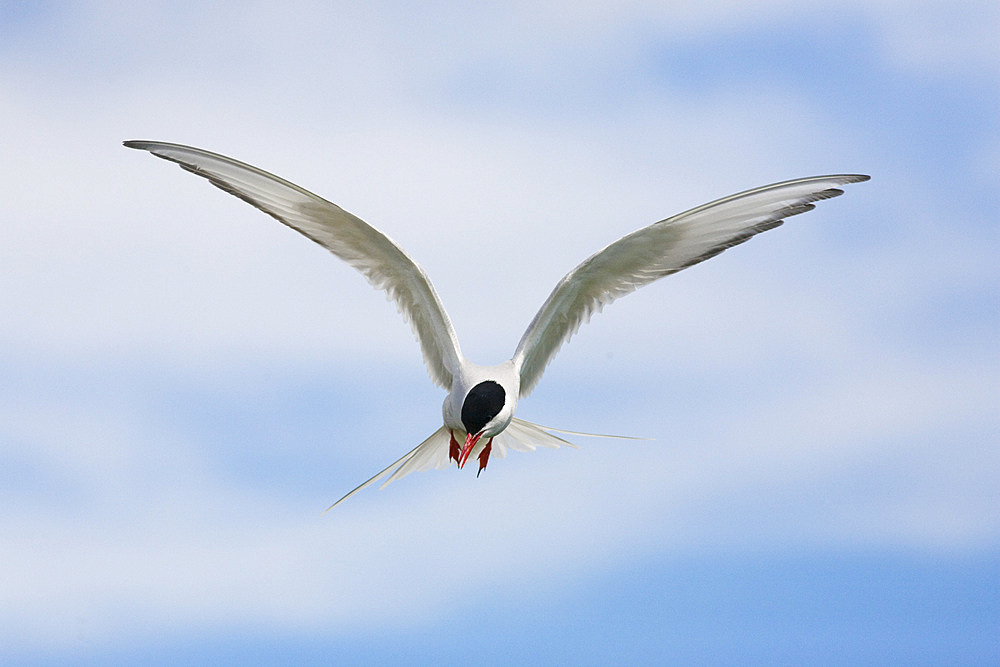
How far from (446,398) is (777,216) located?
2733 millimetres

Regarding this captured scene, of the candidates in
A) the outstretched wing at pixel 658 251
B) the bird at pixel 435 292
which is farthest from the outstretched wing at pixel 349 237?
the outstretched wing at pixel 658 251

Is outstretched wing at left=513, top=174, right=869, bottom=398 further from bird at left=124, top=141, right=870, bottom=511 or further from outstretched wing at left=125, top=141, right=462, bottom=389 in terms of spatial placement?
outstretched wing at left=125, top=141, right=462, bottom=389

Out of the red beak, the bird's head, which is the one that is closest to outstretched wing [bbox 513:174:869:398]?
the bird's head

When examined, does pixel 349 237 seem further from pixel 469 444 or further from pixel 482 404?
pixel 469 444

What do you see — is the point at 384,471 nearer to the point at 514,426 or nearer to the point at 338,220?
the point at 514,426

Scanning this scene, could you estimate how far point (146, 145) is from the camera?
20.9ft

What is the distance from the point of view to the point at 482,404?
6.72 metres

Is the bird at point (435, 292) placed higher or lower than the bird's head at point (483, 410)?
higher

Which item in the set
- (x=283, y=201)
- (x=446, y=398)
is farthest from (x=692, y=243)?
(x=283, y=201)

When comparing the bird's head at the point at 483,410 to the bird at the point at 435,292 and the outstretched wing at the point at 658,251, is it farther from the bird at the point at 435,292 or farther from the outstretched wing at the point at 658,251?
the outstretched wing at the point at 658,251

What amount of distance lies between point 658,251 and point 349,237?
225cm

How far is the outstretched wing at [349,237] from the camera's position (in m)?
6.51

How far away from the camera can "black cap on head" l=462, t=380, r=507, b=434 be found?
22.1 ft

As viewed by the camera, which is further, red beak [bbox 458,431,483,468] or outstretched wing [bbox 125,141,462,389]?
red beak [bbox 458,431,483,468]
